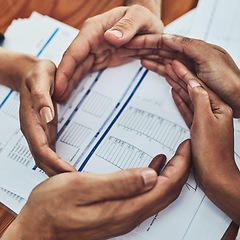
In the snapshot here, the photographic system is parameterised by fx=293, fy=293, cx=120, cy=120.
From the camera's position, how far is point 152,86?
27.2 inches

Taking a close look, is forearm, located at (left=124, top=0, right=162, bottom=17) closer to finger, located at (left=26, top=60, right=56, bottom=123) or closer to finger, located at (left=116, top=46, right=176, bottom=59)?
finger, located at (left=116, top=46, right=176, bottom=59)

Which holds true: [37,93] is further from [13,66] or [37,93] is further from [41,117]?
[13,66]

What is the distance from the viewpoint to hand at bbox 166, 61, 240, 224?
52 centimetres

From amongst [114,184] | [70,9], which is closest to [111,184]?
[114,184]

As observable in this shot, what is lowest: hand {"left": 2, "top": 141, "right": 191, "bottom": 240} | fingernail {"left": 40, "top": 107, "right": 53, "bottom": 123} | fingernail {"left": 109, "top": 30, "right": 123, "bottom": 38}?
hand {"left": 2, "top": 141, "right": 191, "bottom": 240}

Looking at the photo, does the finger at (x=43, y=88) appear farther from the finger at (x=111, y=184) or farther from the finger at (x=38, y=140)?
the finger at (x=111, y=184)

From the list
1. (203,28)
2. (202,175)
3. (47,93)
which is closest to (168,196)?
(202,175)

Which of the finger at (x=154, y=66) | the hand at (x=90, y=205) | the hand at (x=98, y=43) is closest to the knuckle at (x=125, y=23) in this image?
the hand at (x=98, y=43)

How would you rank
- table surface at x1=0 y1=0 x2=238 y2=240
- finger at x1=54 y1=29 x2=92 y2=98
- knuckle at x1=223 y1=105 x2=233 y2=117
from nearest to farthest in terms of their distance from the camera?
1. knuckle at x1=223 y1=105 x2=233 y2=117
2. finger at x1=54 y1=29 x2=92 y2=98
3. table surface at x1=0 y1=0 x2=238 y2=240

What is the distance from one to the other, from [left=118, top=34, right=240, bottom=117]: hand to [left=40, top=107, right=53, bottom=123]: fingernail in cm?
27

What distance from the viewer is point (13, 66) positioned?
699mm

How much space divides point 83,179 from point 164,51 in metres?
0.38

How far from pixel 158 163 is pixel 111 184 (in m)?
0.15

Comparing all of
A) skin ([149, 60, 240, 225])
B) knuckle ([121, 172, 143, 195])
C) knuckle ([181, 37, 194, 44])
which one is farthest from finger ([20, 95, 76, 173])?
knuckle ([181, 37, 194, 44])
